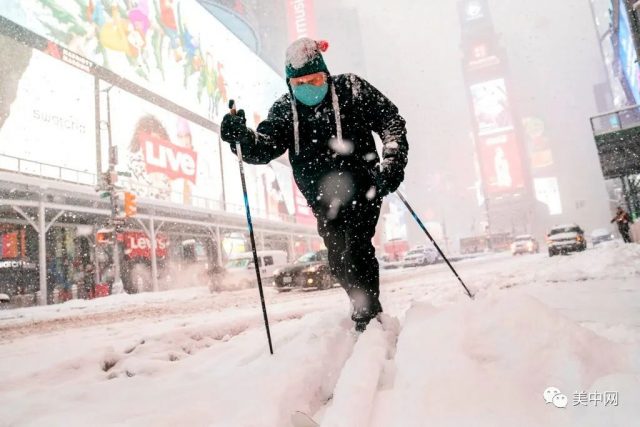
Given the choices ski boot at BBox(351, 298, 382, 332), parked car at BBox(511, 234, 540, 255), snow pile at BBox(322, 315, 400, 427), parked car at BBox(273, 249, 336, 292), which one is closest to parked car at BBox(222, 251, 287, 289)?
parked car at BBox(273, 249, 336, 292)

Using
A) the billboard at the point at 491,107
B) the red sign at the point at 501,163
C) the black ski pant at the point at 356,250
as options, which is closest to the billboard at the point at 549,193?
the red sign at the point at 501,163

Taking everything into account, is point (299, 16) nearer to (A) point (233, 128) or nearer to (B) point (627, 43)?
(B) point (627, 43)

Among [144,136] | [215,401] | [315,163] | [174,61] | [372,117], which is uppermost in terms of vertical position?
[174,61]

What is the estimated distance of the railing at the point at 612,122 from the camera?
17.0 metres

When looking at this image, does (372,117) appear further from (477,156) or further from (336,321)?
(477,156)

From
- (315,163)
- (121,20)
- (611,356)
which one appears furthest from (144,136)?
(611,356)

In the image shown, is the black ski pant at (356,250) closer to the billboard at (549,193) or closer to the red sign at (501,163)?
the red sign at (501,163)

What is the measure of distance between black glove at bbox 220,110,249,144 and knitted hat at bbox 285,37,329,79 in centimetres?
46

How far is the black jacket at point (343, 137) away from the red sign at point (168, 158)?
24.1 m

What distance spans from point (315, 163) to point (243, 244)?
24.7 m

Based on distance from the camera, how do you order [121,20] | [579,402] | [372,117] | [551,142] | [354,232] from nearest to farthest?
[579,402] → [354,232] → [372,117] → [121,20] → [551,142]

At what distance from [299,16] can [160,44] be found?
35611mm

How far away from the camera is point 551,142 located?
541ft

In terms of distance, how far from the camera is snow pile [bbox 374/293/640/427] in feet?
3.49
